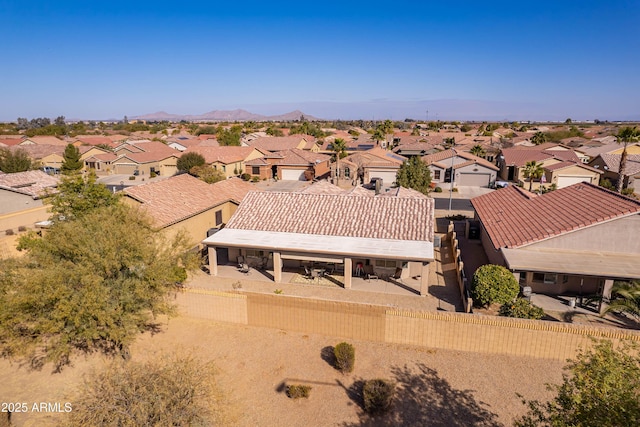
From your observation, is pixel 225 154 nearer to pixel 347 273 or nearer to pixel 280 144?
pixel 280 144

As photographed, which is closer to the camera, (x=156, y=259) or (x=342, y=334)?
(x=156, y=259)

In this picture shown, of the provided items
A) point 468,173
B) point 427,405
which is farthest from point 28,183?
point 468,173

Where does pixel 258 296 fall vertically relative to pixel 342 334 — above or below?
above

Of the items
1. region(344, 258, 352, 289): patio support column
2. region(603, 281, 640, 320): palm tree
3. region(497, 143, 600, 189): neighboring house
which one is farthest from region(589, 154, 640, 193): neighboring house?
region(344, 258, 352, 289): patio support column

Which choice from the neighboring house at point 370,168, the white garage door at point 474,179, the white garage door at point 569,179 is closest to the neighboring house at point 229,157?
the neighboring house at point 370,168

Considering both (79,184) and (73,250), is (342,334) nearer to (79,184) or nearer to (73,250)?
(73,250)

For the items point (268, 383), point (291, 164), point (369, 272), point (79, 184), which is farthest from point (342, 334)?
point (291, 164)

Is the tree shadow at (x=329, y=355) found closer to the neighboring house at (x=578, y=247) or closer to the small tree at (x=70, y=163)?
the neighboring house at (x=578, y=247)
